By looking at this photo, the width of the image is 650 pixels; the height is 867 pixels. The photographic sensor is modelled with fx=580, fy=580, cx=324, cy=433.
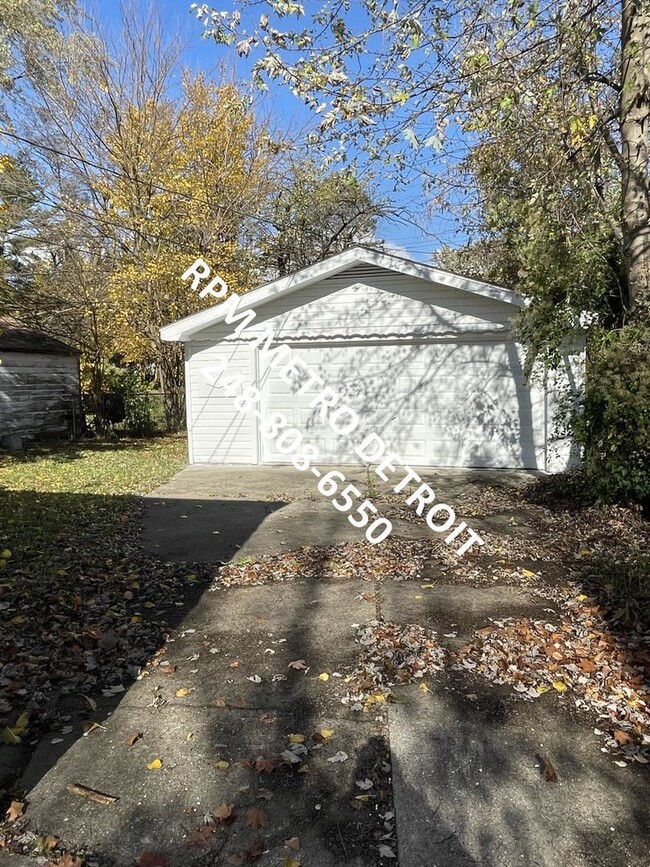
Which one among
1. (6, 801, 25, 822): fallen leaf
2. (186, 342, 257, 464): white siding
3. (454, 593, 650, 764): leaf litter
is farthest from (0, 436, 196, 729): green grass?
(454, 593, 650, 764): leaf litter

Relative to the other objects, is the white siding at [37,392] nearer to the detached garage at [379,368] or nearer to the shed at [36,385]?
the shed at [36,385]

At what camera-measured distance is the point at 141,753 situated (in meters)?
2.75

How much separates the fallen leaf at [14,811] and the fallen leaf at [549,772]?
2.20 meters

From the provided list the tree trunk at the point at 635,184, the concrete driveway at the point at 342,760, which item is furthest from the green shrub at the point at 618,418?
the concrete driveway at the point at 342,760

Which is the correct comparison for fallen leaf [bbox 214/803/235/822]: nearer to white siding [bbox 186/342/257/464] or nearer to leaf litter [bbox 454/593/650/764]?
leaf litter [bbox 454/593/650/764]

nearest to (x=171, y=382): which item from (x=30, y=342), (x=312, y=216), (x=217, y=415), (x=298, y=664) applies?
(x=30, y=342)

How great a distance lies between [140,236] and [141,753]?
586 inches

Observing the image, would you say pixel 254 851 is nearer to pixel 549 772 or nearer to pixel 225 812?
pixel 225 812

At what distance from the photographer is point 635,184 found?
21.6 ft

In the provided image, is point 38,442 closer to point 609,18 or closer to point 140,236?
point 140,236

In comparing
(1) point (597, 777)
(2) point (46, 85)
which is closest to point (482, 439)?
(1) point (597, 777)

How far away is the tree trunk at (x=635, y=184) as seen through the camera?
6.28 metres

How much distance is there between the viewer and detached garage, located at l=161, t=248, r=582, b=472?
9.90 metres

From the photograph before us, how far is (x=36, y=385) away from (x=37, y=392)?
0.18m
